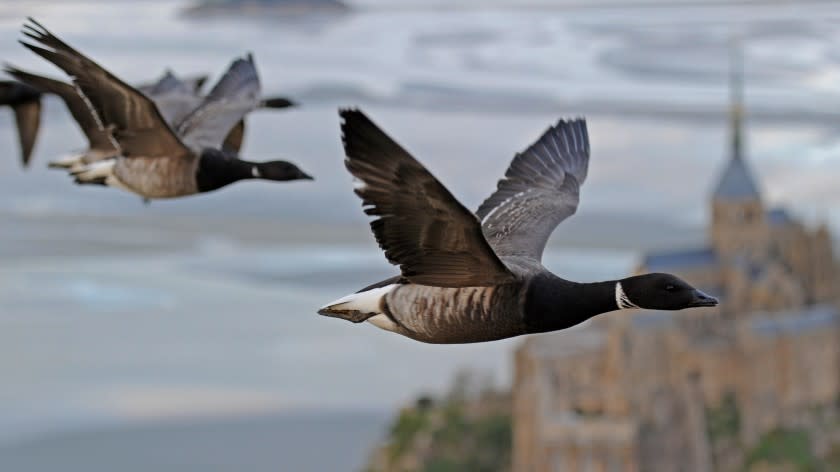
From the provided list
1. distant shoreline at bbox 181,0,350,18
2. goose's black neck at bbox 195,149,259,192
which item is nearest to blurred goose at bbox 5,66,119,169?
goose's black neck at bbox 195,149,259,192

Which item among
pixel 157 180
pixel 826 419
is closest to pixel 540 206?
pixel 157 180

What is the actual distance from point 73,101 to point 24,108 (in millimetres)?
743

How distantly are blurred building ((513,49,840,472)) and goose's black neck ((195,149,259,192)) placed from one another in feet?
72.1

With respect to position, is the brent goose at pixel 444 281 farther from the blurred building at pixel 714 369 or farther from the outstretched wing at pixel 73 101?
the blurred building at pixel 714 369

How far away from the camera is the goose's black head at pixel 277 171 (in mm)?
3930

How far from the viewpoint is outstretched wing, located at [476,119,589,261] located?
3.46 meters

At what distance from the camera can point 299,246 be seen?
112ft

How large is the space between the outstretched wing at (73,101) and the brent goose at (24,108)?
379 mm

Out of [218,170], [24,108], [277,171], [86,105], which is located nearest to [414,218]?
[277,171]

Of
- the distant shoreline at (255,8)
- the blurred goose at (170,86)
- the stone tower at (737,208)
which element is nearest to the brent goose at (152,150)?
the blurred goose at (170,86)

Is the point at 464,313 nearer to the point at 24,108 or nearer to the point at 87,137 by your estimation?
the point at 87,137

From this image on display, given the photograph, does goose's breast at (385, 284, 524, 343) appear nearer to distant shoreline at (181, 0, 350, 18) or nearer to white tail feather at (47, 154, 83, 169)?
white tail feather at (47, 154, 83, 169)

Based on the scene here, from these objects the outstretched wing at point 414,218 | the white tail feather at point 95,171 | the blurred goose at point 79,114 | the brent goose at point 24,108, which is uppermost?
the brent goose at point 24,108

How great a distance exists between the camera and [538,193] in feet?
12.4
